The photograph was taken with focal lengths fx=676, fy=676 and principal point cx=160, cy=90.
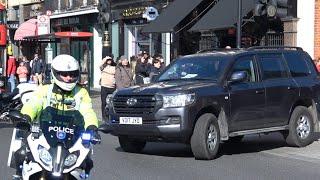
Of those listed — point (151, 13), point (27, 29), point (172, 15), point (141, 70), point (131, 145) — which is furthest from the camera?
point (27, 29)

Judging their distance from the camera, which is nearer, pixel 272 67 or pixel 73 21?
pixel 272 67

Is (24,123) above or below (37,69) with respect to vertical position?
above

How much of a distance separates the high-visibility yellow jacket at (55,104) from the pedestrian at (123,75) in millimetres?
11372

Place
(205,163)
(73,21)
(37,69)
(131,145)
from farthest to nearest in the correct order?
(73,21) → (37,69) → (131,145) → (205,163)

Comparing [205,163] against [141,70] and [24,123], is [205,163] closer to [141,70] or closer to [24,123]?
[24,123]

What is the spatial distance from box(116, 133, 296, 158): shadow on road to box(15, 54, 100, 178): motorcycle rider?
5917 mm

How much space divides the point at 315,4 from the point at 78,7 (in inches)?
683

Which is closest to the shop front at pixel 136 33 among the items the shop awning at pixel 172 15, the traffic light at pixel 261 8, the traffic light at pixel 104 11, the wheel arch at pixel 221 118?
the shop awning at pixel 172 15

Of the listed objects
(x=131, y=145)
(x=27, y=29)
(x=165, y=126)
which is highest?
(x=27, y=29)

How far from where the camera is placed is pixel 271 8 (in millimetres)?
15773

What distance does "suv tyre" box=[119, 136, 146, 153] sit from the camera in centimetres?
1209

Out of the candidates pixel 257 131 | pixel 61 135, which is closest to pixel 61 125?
pixel 61 135

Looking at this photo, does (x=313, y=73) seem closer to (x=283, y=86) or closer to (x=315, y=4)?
(x=283, y=86)

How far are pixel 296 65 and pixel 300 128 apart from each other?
1.21 m
